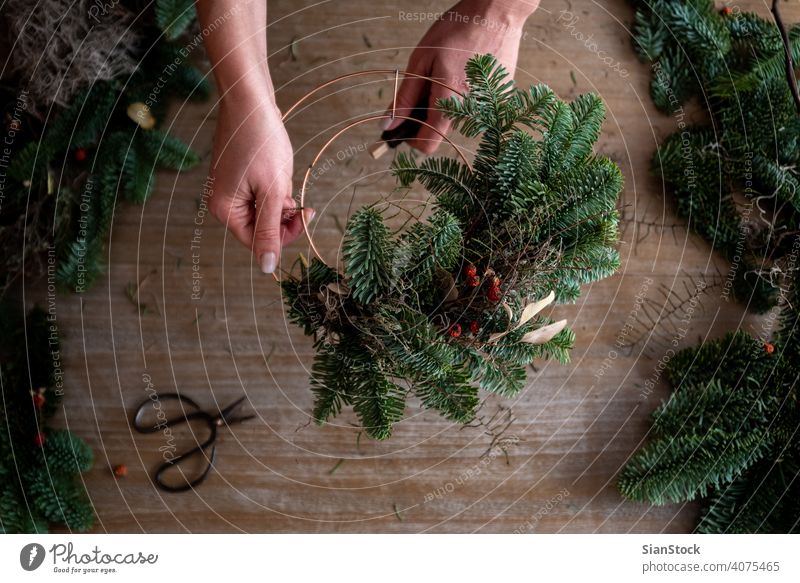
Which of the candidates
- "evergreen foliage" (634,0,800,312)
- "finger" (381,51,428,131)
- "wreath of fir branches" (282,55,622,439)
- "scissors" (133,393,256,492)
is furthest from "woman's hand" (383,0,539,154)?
"scissors" (133,393,256,492)

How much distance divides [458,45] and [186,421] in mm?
538

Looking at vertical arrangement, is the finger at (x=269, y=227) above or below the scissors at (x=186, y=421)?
above

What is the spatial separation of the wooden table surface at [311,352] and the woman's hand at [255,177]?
149 millimetres

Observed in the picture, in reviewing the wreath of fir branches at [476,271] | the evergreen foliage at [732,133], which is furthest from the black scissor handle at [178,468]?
the evergreen foliage at [732,133]

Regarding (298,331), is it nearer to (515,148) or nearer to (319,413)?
(319,413)

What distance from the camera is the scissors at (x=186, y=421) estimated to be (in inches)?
30.7

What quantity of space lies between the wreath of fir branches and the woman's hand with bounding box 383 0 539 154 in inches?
5.0

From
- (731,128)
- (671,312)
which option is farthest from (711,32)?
(671,312)

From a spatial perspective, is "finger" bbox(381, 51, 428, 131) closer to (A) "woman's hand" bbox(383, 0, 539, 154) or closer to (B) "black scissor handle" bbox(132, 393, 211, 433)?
(A) "woman's hand" bbox(383, 0, 539, 154)

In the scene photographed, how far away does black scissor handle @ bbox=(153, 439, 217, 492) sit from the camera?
0.78 meters

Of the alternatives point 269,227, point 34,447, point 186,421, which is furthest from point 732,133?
point 34,447

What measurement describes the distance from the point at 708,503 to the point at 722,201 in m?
0.37

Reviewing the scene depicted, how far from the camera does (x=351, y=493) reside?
2.59 feet

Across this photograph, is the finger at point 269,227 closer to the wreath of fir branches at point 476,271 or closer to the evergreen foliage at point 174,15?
the wreath of fir branches at point 476,271
